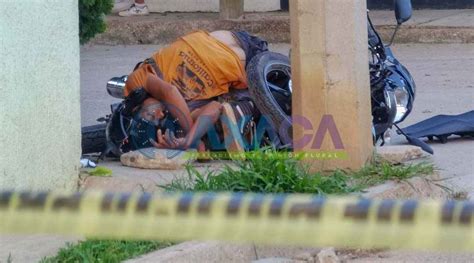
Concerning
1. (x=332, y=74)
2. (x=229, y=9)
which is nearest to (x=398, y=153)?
(x=332, y=74)

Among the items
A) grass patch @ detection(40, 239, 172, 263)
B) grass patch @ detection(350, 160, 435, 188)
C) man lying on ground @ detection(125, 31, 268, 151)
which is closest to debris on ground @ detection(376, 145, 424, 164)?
grass patch @ detection(350, 160, 435, 188)

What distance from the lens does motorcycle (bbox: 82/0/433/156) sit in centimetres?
596

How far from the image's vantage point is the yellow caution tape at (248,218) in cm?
126

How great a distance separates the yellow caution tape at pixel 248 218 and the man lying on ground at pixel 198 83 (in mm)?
4539

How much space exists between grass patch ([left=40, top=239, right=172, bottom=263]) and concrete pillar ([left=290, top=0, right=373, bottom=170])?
4.44 ft

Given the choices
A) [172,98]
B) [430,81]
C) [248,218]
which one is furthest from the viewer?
[430,81]

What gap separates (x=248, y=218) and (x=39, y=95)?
367cm

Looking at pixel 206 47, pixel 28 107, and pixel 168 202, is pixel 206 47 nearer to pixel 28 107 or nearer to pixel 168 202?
pixel 28 107

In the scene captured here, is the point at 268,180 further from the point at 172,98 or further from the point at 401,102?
the point at 401,102

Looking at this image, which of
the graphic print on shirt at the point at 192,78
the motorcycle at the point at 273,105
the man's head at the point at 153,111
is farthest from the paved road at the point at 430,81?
the man's head at the point at 153,111

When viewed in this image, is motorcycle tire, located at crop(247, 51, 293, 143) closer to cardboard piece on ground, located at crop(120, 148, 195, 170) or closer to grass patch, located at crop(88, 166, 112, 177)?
cardboard piece on ground, located at crop(120, 148, 195, 170)

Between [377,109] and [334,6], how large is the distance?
3.79ft

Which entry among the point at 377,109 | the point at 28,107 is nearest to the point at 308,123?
the point at 377,109

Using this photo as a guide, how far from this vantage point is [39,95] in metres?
4.82
